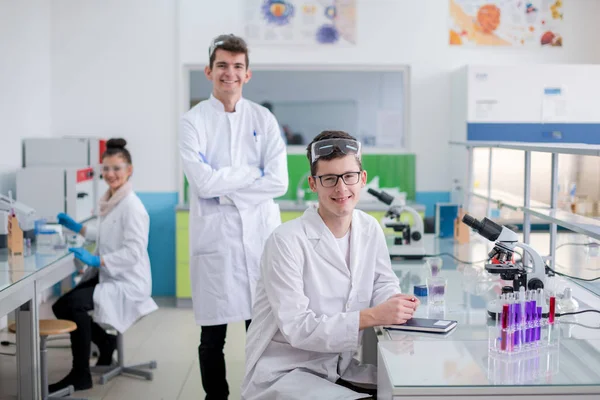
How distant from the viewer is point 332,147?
245 cm

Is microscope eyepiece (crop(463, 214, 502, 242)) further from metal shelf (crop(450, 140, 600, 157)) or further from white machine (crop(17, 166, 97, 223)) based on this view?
white machine (crop(17, 166, 97, 223))

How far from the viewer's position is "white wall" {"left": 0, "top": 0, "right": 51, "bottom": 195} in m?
5.44

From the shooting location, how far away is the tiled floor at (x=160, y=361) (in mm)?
4023

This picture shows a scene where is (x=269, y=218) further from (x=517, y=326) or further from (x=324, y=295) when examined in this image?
(x=517, y=326)

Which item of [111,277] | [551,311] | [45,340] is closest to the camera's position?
[551,311]

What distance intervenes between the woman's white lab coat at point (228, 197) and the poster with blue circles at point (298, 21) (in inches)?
119

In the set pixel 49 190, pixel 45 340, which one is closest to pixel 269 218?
pixel 45 340

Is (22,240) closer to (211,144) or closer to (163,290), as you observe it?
(211,144)

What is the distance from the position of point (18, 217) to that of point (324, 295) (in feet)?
8.06

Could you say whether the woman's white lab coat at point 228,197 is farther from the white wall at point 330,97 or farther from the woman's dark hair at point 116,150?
the white wall at point 330,97

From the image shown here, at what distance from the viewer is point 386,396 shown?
1.93 m

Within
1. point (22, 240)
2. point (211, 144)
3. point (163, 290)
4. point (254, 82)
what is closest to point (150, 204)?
point (163, 290)

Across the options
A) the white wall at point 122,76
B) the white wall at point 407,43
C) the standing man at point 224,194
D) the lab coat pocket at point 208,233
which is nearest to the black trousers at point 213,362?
the standing man at point 224,194

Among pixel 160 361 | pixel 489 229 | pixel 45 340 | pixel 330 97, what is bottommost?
pixel 160 361
